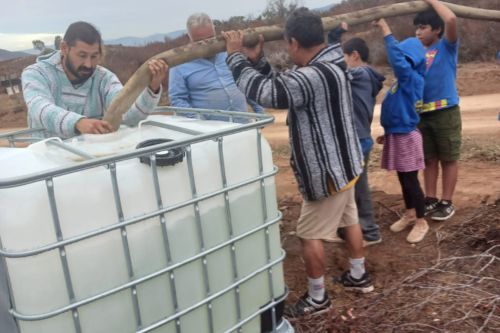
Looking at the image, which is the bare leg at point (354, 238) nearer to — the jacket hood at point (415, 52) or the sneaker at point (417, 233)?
the sneaker at point (417, 233)

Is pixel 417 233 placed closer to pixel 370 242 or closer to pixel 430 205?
pixel 370 242

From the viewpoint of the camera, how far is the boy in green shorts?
364 centimetres

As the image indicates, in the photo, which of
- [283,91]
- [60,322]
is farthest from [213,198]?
[283,91]

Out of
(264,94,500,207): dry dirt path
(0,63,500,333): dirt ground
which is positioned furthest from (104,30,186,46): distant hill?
(0,63,500,333): dirt ground

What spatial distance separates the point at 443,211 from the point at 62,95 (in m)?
2.72

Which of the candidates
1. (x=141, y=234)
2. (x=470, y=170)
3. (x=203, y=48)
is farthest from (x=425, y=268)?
(x=470, y=170)

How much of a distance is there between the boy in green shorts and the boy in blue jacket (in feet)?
0.63

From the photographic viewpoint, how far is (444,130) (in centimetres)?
372

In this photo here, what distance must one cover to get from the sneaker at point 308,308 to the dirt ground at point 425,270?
0.23 feet

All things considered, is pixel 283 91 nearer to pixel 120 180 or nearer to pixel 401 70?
pixel 120 180

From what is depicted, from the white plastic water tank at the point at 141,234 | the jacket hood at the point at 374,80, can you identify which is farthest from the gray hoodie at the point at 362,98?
the white plastic water tank at the point at 141,234

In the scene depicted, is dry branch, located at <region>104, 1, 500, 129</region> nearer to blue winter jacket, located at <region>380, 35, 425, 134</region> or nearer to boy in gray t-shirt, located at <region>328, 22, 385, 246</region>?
blue winter jacket, located at <region>380, 35, 425, 134</region>

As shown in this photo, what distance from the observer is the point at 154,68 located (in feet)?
6.68

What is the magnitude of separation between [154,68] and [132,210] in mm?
683
